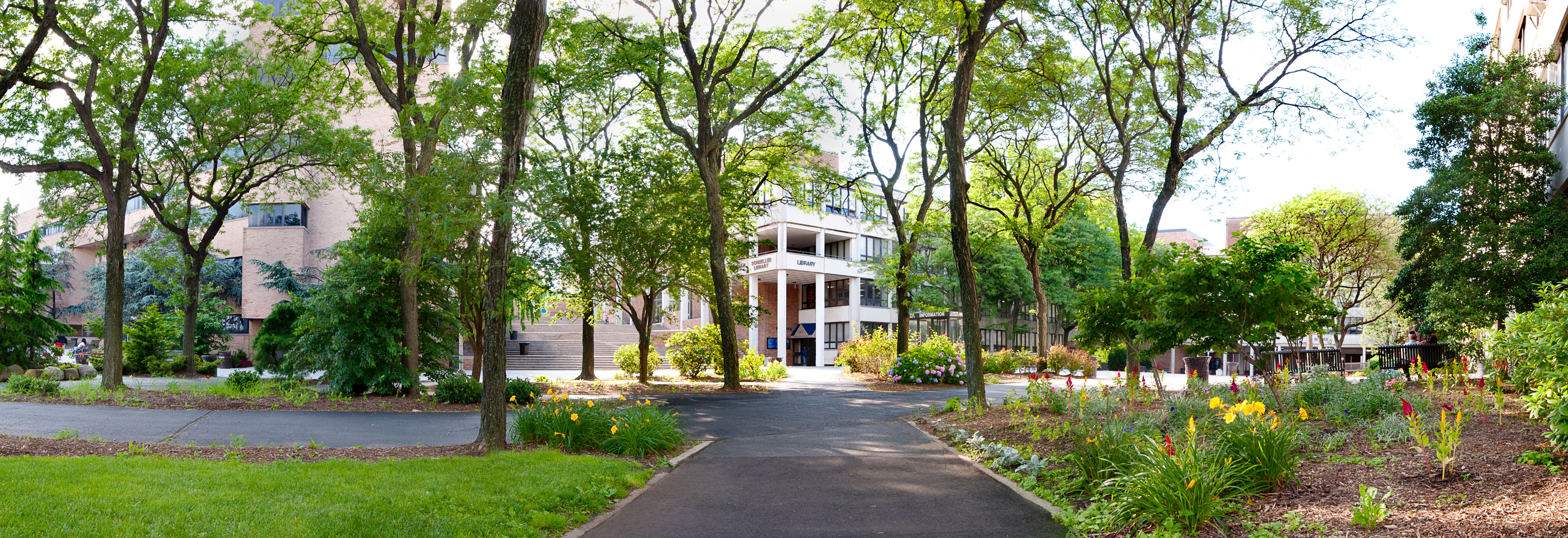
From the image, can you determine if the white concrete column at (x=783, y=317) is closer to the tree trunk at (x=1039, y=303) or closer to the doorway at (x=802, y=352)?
the doorway at (x=802, y=352)

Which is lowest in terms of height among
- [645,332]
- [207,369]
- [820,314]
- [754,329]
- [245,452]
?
[207,369]

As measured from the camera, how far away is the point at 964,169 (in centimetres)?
1472

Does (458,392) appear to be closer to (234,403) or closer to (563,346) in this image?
(234,403)

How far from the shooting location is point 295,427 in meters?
11.3

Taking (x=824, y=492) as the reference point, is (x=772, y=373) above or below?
below

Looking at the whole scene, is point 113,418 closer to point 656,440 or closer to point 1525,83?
point 656,440

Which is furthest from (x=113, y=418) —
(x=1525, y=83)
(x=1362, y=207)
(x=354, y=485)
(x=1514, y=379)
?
(x=1362, y=207)

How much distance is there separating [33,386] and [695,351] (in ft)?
49.4

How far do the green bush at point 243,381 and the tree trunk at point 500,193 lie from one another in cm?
957

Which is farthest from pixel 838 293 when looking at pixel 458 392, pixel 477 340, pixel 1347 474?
pixel 1347 474

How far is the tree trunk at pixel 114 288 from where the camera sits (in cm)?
1570

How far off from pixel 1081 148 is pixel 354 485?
24426 mm

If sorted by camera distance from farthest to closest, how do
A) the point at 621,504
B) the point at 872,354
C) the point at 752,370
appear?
1. the point at 872,354
2. the point at 752,370
3. the point at 621,504

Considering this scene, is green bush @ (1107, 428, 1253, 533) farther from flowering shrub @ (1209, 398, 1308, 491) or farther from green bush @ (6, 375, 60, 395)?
green bush @ (6, 375, 60, 395)
